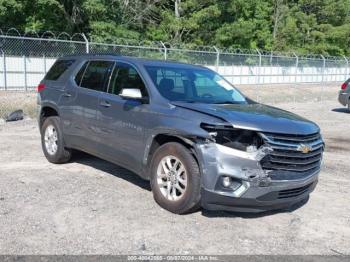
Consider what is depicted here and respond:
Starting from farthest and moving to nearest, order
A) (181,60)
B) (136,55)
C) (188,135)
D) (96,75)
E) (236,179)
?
(181,60)
(136,55)
(96,75)
(188,135)
(236,179)

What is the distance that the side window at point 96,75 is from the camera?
637 centimetres

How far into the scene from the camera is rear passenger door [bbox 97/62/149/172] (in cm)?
556

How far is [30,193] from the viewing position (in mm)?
5828

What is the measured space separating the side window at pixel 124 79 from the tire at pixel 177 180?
95 cm

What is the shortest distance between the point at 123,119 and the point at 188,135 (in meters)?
1.20

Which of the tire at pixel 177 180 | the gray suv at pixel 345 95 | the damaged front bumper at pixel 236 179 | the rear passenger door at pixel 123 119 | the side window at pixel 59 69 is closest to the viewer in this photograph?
the damaged front bumper at pixel 236 179

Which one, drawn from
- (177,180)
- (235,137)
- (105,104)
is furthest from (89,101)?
(235,137)

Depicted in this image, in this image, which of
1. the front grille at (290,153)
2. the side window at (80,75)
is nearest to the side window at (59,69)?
the side window at (80,75)

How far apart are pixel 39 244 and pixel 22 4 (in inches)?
903

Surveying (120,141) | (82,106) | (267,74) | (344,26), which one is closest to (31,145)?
(82,106)

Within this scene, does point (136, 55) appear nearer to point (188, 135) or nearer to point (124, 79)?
point (124, 79)

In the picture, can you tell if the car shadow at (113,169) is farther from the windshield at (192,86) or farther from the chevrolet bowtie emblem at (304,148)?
the chevrolet bowtie emblem at (304,148)

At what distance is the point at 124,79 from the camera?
19.9ft

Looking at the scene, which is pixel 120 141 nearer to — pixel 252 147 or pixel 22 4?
pixel 252 147
